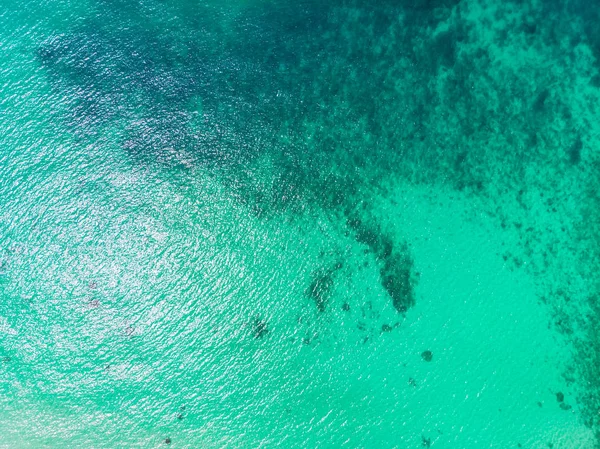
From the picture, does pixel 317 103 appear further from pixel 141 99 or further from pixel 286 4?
pixel 141 99

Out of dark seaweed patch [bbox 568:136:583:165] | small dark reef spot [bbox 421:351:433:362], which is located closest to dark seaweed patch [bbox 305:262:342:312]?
small dark reef spot [bbox 421:351:433:362]

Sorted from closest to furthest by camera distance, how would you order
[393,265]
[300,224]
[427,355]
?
[427,355] < [393,265] < [300,224]

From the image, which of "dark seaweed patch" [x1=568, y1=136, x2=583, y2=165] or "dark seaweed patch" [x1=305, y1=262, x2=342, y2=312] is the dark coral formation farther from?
"dark seaweed patch" [x1=568, y1=136, x2=583, y2=165]

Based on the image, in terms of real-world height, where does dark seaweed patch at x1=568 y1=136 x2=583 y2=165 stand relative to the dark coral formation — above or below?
above

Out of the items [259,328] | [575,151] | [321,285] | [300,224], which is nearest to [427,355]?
[321,285]

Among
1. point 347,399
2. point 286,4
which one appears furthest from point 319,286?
point 286,4

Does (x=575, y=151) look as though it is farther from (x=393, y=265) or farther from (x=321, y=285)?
(x=321, y=285)

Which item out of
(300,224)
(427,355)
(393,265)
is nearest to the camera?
(427,355)

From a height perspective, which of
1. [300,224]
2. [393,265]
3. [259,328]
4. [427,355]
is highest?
[393,265]

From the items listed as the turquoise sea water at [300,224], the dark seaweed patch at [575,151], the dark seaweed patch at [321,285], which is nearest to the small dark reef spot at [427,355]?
the turquoise sea water at [300,224]
